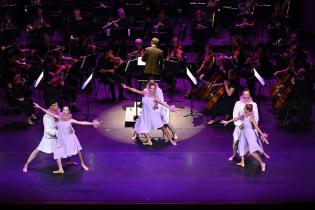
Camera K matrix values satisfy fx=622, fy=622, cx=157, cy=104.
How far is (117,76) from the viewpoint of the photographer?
50.9ft

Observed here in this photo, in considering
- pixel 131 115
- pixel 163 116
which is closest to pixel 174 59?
pixel 131 115

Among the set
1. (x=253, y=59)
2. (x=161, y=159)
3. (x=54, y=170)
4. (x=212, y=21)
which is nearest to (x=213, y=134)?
(x=161, y=159)

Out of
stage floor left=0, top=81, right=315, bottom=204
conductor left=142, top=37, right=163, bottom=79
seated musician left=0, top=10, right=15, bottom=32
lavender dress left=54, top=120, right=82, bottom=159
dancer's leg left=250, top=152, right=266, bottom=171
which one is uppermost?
seated musician left=0, top=10, right=15, bottom=32

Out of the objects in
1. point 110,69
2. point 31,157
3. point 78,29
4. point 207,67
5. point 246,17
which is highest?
point 246,17

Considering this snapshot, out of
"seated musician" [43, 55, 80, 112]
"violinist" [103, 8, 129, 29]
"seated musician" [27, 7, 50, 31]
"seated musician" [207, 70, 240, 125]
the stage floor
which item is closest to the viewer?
the stage floor

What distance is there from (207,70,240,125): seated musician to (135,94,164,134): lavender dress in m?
1.74

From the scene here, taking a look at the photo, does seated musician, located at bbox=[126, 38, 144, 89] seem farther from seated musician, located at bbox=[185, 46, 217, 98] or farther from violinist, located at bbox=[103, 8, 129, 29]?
violinist, located at bbox=[103, 8, 129, 29]

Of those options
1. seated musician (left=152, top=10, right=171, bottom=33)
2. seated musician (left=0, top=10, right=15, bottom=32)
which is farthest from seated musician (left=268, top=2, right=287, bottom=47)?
seated musician (left=0, top=10, right=15, bottom=32)

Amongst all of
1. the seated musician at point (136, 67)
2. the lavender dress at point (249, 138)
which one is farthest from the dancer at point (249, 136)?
the seated musician at point (136, 67)

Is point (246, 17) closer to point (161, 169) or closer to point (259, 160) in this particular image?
point (259, 160)

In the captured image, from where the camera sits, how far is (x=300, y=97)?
13.7 m

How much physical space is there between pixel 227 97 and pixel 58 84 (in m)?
3.81

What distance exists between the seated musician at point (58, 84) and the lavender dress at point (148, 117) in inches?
89.1

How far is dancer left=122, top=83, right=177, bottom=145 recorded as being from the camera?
41.3 feet
